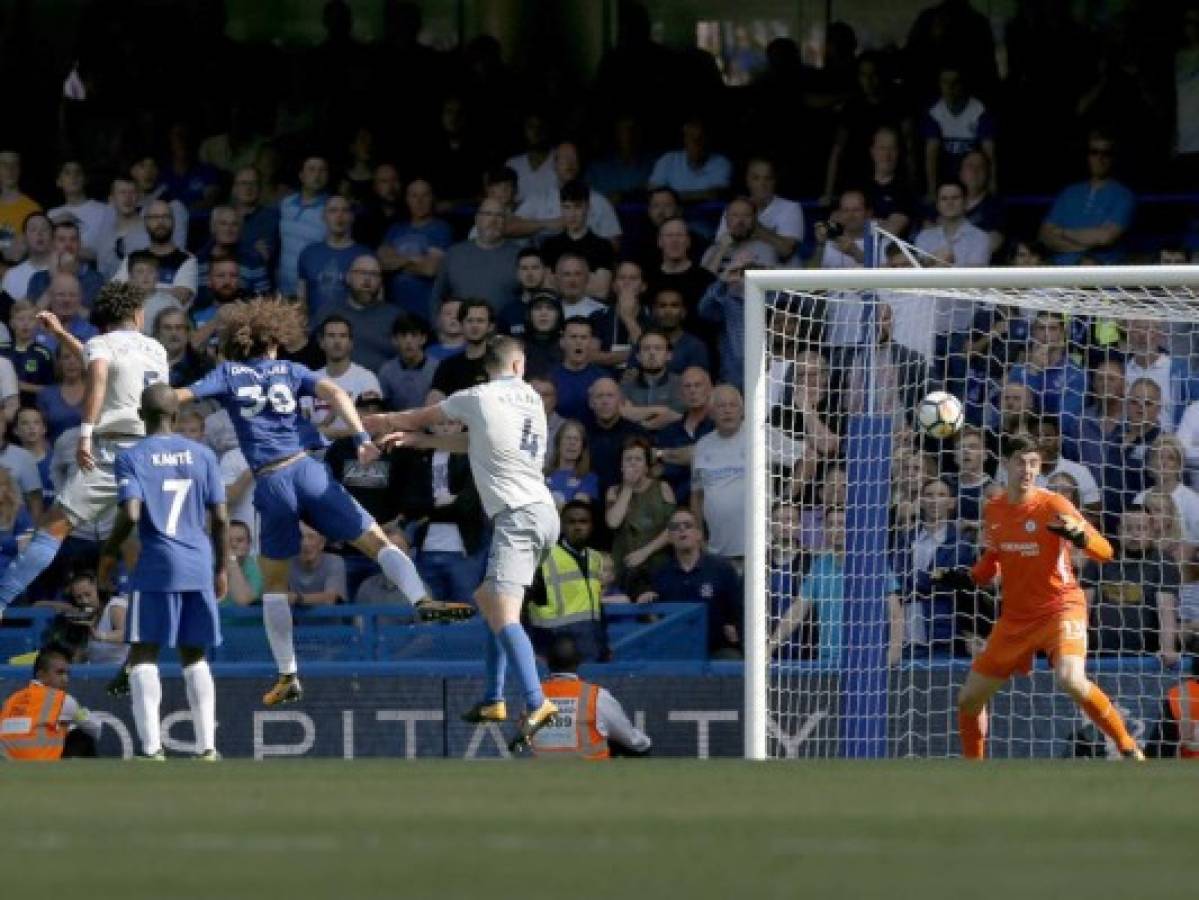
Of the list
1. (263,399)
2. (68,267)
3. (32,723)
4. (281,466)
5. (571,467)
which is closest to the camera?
(263,399)

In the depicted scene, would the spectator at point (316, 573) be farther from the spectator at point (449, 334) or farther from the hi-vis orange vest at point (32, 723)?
the hi-vis orange vest at point (32, 723)

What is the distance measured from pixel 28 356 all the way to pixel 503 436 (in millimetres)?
5466

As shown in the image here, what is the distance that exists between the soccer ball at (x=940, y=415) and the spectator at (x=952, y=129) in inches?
170

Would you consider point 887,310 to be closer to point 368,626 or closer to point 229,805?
point 368,626

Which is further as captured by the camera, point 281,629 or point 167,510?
point 281,629

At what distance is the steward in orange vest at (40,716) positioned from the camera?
1523cm

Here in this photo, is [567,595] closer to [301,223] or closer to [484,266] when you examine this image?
[484,266]

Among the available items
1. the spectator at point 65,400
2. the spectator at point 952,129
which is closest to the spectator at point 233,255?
the spectator at point 65,400

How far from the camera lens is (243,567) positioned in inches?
652

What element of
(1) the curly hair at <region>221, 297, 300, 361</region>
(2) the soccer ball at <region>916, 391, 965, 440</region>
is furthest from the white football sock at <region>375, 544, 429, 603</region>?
(2) the soccer ball at <region>916, 391, 965, 440</region>

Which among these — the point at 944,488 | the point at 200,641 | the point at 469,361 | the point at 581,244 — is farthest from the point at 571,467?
the point at 200,641

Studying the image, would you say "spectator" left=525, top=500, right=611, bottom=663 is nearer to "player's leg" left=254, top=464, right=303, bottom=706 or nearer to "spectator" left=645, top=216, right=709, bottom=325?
"spectator" left=645, top=216, right=709, bottom=325

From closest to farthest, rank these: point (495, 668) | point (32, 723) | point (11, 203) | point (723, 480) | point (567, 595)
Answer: point (495, 668), point (32, 723), point (567, 595), point (723, 480), point (11, 203)

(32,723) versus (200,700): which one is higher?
(200,700)
